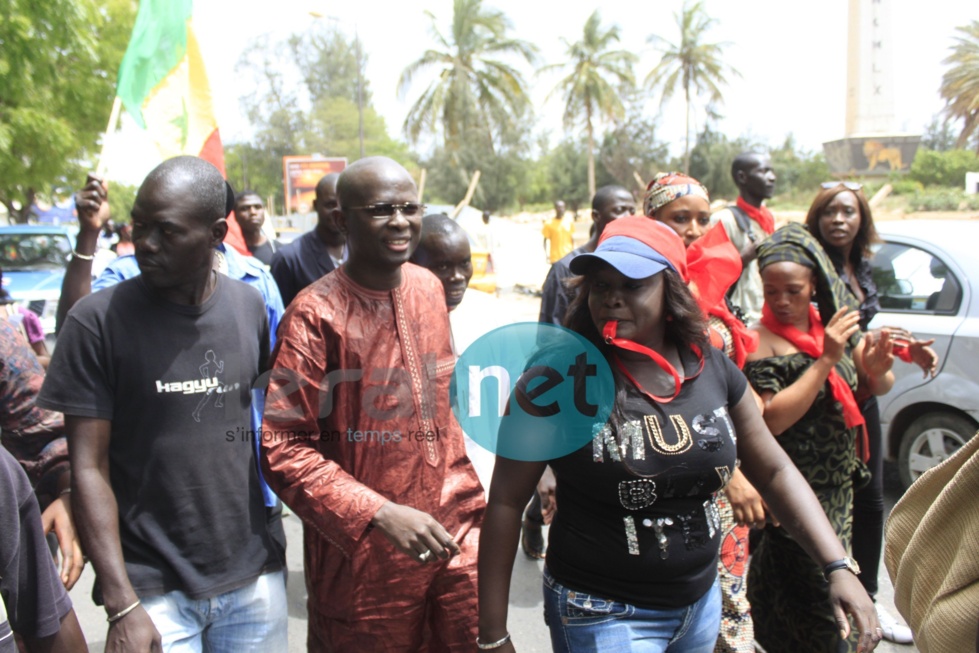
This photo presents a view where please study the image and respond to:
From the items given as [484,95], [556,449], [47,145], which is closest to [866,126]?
[484,95]

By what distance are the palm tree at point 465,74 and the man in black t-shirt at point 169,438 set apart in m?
34.7

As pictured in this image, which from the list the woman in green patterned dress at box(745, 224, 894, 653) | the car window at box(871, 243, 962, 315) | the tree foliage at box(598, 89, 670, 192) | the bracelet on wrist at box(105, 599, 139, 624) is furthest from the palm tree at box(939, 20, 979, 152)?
the bracelet on wrist at box(105, 599, 139, 624)

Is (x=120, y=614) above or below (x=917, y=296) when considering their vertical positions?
below

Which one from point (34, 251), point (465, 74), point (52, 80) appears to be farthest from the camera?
point (465, 74)

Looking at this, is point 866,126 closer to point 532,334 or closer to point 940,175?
point 940,175

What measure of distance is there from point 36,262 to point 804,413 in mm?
11545

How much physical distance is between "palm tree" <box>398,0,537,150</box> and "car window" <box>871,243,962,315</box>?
1262 inches

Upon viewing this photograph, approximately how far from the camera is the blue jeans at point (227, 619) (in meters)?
2.14

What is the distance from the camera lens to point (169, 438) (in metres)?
2.15

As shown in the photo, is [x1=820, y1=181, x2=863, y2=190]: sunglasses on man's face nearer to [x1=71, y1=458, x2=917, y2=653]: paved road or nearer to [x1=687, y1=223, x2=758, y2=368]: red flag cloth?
[x1=687, y1=223, x2=758, y2=368]: red flag cloth

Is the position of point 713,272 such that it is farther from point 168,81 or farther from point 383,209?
point 168,81

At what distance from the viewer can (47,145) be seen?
46.9ft

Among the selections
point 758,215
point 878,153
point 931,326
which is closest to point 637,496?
point 758,215

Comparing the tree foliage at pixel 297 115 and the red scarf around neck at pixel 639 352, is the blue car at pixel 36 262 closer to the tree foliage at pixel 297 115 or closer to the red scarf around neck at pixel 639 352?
the red scarf around neck at pixel 639 352
